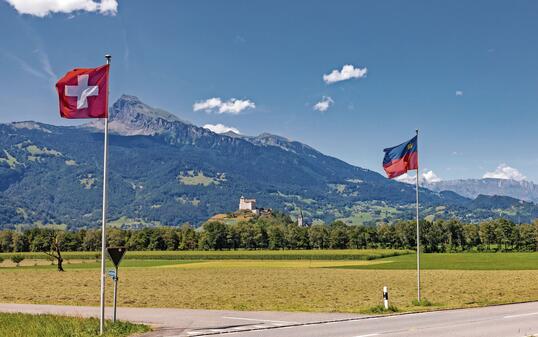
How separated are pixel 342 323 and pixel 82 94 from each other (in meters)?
14.5

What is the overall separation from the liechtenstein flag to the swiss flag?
734 inches

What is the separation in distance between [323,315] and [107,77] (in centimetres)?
1531

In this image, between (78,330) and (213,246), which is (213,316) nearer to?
(78,330)

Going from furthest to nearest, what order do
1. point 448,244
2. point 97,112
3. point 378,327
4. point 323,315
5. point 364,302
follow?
point 448,244 < point 364,302 < point 323,315 < point 378,327 < point 97,112

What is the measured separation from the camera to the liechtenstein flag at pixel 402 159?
3434cm

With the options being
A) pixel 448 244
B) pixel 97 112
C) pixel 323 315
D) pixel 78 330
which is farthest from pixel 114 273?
pixel 448 244

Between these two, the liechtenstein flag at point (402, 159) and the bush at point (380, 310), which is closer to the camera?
the bush at point (380, 310)

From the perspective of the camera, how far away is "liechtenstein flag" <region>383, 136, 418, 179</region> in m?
34.3

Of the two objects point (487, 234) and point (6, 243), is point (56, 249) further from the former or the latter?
point (487, 234)

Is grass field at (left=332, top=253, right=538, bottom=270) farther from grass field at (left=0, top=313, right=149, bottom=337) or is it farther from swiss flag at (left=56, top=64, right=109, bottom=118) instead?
swiss flag at (left=56, top=64, right=109, bottom=118)

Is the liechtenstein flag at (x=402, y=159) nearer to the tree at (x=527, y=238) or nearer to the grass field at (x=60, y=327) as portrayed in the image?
the grass field at (x=60, y=327)

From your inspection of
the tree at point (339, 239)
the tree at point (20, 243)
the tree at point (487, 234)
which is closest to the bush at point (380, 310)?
the tree at point (339, 239)

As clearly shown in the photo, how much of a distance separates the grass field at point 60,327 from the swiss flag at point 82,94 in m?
8.30

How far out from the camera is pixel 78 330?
882 inches
